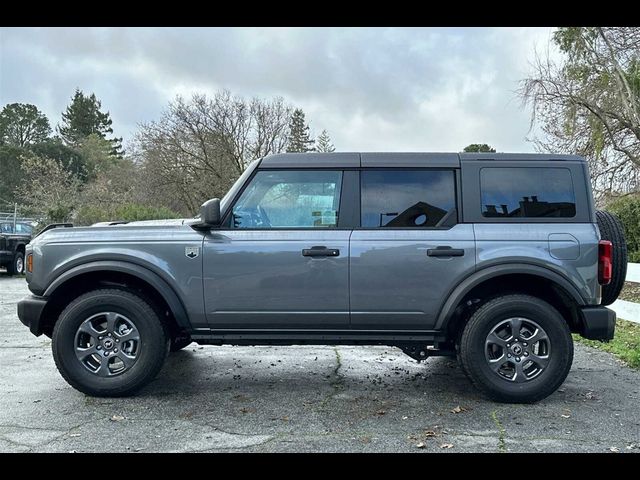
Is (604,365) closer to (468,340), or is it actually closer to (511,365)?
(511,365)

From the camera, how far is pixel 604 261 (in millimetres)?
4172

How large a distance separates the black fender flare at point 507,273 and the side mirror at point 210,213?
6.61 ft

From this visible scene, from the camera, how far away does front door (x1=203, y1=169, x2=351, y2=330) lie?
4250 mm

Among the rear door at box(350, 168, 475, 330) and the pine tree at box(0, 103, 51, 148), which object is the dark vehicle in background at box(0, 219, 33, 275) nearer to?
the rear door at box(350, 168, 475, 330)

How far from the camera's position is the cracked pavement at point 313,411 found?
11.3 ft

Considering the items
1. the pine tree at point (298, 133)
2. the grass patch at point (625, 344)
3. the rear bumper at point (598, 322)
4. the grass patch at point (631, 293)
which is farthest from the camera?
the pine tree at point (298, 133)

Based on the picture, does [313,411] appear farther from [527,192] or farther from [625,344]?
[625,344]

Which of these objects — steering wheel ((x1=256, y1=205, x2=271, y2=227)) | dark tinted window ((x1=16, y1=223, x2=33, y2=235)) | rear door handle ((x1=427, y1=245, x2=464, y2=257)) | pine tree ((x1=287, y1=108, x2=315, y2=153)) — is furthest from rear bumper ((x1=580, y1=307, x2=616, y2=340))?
pine tree ((x1=287, y1=108, x2=315, y2=153))

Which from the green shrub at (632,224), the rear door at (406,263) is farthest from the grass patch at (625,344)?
the green shrub at (632,224)

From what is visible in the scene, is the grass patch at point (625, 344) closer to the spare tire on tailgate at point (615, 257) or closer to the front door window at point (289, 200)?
the spare tire on tailgate at point (615, 257)

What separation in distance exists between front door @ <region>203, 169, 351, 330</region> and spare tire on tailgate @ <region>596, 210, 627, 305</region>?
7.43ft
